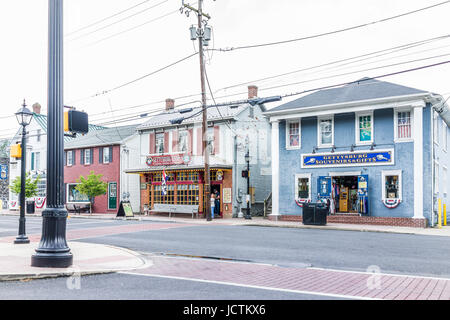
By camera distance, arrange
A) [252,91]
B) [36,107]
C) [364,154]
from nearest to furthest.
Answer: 1. [364,154]
2. [252,91]
3. [36,107]

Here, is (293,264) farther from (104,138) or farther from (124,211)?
(104,138)

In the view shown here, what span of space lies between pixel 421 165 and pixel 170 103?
2142 centimetres

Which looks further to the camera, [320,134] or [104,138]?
[104,138]

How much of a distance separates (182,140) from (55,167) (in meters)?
23.1

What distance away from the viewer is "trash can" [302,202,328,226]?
73.6 ft

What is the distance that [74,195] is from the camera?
39562 mm

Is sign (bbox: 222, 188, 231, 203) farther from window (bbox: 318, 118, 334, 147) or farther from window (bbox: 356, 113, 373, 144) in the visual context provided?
window (bbox: 356, 113, 373, 144)

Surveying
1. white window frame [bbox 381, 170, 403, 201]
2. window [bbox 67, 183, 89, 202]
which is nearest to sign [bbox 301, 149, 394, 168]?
white window frame [bbox 381, 170, 403, 201]

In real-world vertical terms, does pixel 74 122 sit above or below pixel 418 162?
above

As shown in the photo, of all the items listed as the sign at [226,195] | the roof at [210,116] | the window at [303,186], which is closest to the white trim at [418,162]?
the window at [303,186]

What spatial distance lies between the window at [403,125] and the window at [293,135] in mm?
5612

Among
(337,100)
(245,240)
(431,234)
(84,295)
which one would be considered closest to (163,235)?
(245,240)

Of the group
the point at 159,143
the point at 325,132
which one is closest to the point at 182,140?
the point at 159,143

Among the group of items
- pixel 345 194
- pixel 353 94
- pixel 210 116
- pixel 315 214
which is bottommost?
pixel 315 214
